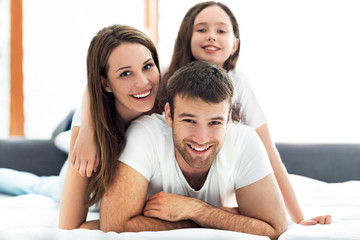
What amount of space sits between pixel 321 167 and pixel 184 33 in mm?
1384

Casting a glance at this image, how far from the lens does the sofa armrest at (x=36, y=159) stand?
2529 mm

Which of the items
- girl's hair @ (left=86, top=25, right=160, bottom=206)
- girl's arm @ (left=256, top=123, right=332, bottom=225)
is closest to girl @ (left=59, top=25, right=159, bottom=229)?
girl's hair @ (left=86, top=25, right=160, bottom=206)

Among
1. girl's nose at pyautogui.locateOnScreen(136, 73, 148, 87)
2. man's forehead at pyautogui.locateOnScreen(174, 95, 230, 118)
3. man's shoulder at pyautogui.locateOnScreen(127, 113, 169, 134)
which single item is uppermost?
girl's nose at pyautogui.locateOnScreen(136, 73, 148, 87)

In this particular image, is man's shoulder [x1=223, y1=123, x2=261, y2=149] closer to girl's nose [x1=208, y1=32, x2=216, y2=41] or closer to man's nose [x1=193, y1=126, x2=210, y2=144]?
man's nose [x1=193, y1=126, x2=210, y2=144]

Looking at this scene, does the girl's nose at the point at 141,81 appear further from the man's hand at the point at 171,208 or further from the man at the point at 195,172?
the man's hand at the point at 171,208

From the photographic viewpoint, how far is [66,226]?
4.42ft

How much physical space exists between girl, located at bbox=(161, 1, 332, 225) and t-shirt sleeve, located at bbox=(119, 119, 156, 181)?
0.90 feet

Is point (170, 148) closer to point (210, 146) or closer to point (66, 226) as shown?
point (210, 146)

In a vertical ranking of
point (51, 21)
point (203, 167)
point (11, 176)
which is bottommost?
point (11, 176)

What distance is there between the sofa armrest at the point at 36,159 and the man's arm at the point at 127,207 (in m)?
1.45

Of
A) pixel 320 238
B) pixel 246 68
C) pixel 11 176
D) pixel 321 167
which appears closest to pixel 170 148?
pixel 320 238

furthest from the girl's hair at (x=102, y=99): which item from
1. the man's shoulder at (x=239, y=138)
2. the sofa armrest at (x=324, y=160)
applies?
the sofa armrest at (x=324, y=160)

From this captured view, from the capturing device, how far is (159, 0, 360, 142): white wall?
338cm

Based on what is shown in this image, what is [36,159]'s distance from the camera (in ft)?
8.32
